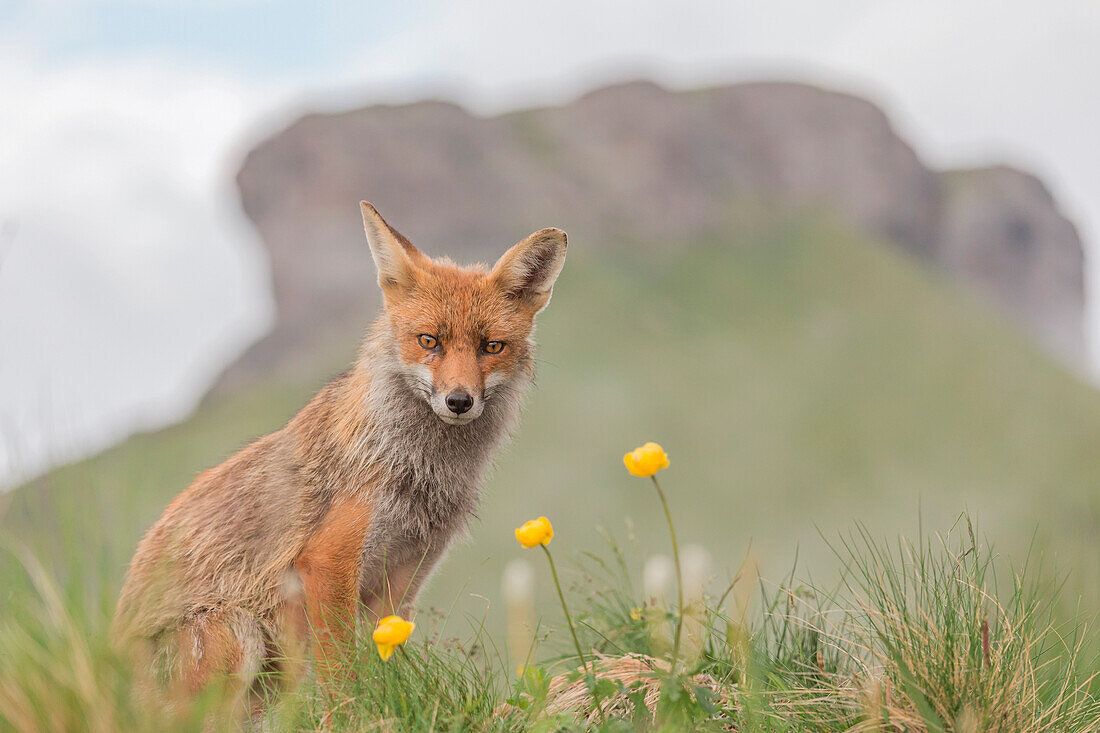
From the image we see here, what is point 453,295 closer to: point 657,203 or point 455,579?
point 455,579

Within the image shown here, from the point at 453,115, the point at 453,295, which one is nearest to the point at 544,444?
the point at 453,115

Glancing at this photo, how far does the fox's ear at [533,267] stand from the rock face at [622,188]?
6734cm

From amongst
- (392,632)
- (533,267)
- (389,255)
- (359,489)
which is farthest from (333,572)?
(533,267)

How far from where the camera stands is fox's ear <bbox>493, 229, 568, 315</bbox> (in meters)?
4.80

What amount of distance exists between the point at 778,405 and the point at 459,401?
69.6 meters

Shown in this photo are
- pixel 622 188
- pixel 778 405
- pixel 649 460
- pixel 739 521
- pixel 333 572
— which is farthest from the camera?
pixel 622 188

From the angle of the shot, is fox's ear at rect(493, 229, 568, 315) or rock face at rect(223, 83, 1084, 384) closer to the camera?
fox's ear at rect(493, 229, 568, 315)

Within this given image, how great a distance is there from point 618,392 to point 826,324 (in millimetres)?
21996

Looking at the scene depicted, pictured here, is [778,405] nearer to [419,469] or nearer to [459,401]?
[419,469]

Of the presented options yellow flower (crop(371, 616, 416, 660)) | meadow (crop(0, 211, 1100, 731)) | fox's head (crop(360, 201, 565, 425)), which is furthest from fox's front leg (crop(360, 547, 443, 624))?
yellow flower (crop(371, 616, 416, 660))

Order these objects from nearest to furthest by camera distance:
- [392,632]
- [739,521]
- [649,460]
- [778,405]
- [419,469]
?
[392,632], [649,460], [419,469], [739,521], [778,405]

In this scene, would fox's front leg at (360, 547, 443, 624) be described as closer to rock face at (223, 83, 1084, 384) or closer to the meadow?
the meadow

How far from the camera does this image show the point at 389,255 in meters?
4.78

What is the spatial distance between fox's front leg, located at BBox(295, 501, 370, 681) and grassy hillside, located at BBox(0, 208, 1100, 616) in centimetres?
4523
